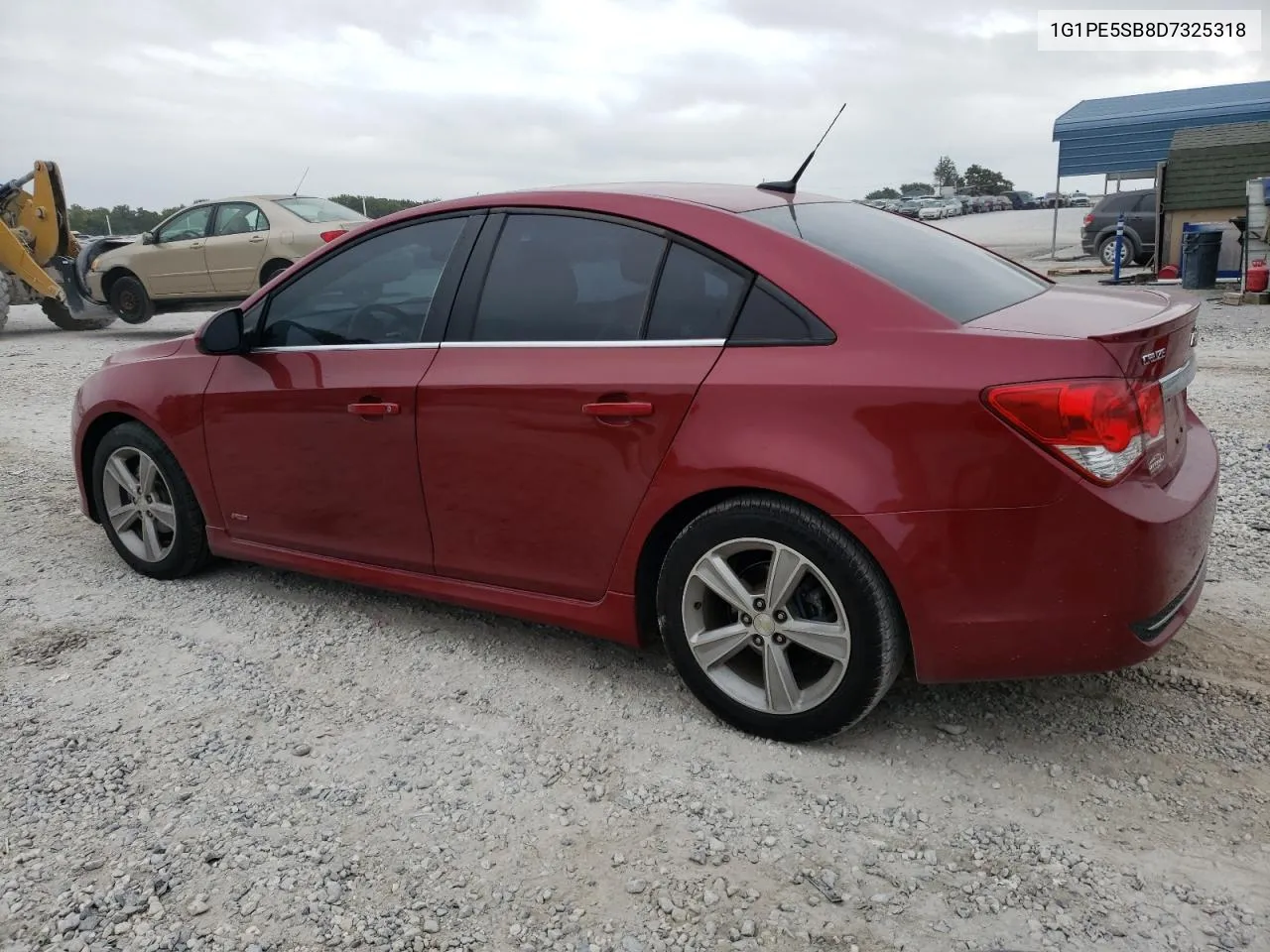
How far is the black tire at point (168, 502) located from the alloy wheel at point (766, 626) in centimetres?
238

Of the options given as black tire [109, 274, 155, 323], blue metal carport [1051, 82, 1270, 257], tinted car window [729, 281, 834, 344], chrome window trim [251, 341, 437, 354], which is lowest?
black tire [109, 274, 155, 323]

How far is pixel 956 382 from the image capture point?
254cm

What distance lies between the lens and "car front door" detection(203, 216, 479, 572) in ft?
11.6

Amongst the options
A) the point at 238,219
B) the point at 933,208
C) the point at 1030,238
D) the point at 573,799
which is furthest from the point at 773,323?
the point at 933,208

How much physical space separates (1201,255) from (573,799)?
1570 cm

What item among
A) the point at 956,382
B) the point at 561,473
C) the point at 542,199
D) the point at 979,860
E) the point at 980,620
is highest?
the point at 542,199

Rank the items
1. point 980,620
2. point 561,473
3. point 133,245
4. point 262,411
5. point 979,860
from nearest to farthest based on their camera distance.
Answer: point 979,860
point 980,620
point 561,473
point 262,411
point 133,245

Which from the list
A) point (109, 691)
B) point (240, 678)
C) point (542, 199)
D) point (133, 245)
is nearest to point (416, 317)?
point (542, 199)

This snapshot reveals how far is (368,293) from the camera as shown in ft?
12.3

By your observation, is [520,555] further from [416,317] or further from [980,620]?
[980,620]

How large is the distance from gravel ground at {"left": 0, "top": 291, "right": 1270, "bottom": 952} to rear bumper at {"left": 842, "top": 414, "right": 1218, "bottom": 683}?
0.39 metres

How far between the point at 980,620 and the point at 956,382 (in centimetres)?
60

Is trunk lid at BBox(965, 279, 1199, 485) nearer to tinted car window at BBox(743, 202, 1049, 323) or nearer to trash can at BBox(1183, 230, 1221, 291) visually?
tinted car window at BBox(743, 202, 1049, 323)

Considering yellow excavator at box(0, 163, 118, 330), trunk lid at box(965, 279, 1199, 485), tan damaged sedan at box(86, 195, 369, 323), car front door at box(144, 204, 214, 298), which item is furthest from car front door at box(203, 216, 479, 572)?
yellow excavator at box(0, 163, 118, 330)
